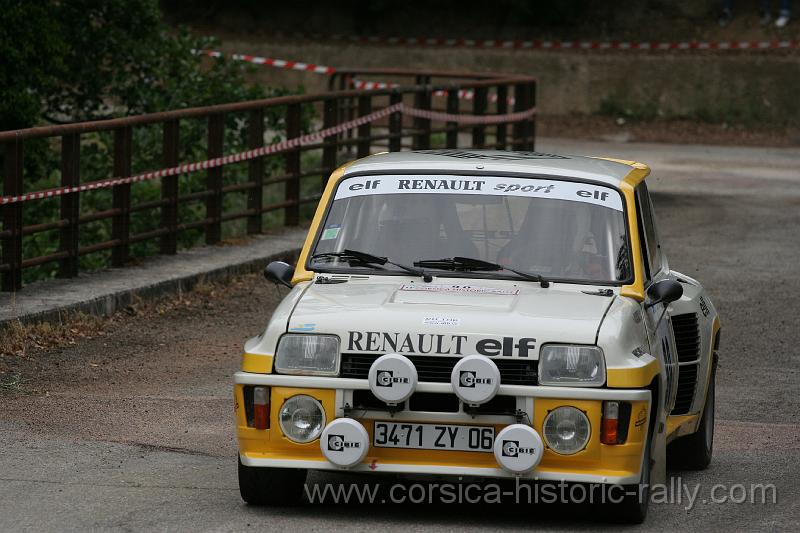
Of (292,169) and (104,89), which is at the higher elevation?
(104,89)

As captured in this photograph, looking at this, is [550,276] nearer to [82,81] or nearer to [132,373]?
[132,373]

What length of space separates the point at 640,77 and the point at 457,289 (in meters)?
27.3

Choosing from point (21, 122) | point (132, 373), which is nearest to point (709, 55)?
point (21, 122)

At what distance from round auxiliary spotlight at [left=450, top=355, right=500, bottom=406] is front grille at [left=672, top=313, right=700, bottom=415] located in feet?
5.30

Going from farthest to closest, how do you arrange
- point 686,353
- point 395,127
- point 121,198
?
point 395,127 < point 121,198 < point 686,353

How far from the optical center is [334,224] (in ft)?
24.5

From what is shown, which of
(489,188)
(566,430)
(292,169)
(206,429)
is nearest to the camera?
(566,430)

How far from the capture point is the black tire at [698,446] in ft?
25.6

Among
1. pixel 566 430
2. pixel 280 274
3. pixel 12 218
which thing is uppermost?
pixel 280 274

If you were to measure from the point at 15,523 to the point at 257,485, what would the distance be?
3.07 ft

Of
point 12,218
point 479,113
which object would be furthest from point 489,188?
point 479,113

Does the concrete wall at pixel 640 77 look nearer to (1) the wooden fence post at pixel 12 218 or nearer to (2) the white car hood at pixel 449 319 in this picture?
(1) the wooden fence post at pixel 12 218

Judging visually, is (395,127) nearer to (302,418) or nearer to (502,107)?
(502,107)

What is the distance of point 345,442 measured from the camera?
20.7 feet
